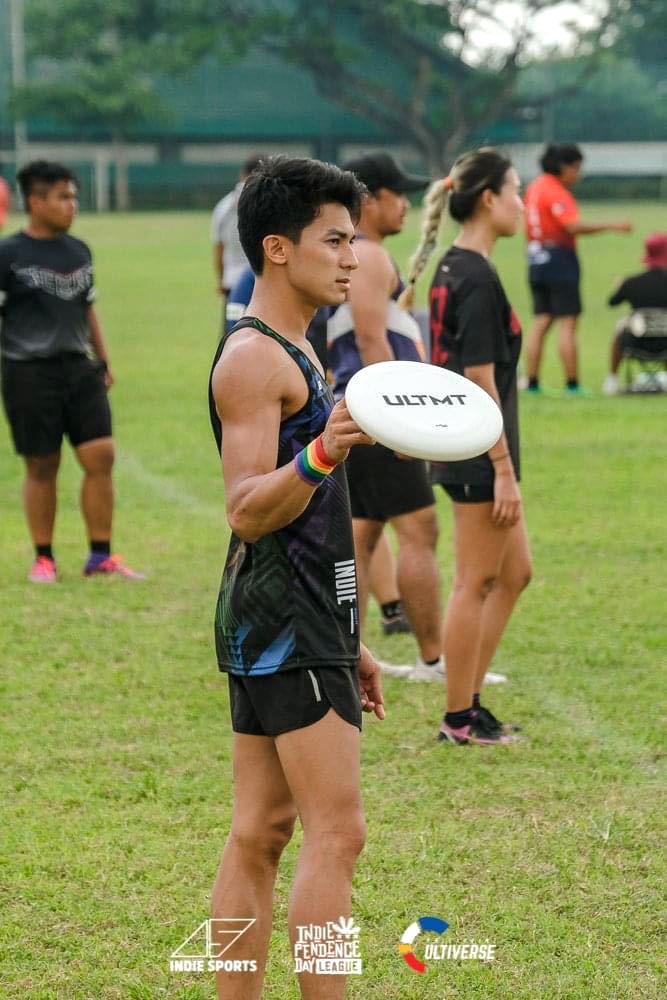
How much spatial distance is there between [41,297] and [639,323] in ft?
25.0

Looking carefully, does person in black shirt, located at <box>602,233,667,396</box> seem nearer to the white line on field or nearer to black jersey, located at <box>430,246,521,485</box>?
the white line on field

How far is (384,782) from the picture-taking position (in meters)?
5.13

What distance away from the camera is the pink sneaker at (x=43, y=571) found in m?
8.00

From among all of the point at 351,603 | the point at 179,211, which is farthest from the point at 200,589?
the point at 179,211

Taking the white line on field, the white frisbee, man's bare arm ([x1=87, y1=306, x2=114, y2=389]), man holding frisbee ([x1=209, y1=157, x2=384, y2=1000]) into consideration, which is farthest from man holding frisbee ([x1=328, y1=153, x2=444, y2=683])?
the white line on field

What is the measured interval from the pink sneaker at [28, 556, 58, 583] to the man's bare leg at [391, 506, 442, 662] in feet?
7.85

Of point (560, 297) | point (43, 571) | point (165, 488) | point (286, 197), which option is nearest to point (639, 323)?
point (560, 297)

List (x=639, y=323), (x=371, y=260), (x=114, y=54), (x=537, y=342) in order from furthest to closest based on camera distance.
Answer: (x=114, y=54) → (x=639, y=323) → (x=537, y=342) → (x=371, y=260)

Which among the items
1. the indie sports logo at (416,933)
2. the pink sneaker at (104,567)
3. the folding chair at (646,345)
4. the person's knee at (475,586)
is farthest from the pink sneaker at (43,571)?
the folding chair at (646,345)

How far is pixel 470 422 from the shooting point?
119 inches

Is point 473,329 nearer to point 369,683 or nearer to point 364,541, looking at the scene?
point 364,541

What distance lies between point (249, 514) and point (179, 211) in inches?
2435

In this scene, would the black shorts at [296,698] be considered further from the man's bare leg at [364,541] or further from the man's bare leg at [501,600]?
the man's bare leg at [364,541]

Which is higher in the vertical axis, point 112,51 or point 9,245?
point 9,245
